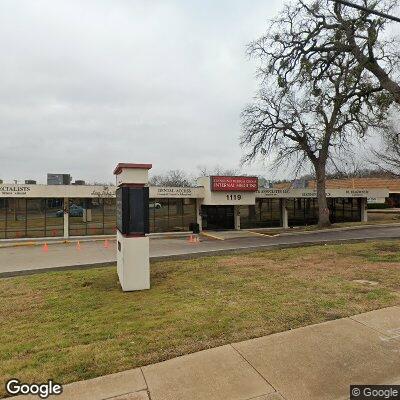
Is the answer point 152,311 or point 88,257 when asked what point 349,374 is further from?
point 88,257

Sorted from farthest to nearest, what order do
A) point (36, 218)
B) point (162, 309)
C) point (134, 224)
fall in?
1. point (36, 218)
2. point (134, 224)
3. point (162, 309)

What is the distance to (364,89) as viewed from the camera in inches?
627

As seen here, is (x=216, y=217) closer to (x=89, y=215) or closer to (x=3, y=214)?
(x=89, y=215)

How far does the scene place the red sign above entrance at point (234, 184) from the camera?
27094mm

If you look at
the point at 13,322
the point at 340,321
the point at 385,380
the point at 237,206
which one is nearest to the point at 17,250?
the point at 13,322

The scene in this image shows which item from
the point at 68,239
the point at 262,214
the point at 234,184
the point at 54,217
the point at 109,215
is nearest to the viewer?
the point at 68,239

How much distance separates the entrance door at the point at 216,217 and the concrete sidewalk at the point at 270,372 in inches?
967

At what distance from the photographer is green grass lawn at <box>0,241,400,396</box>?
4.74 metres

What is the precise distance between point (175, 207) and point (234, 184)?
5.21 m

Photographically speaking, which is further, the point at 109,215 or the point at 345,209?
the point at 345,209

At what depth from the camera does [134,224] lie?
28.2 ft

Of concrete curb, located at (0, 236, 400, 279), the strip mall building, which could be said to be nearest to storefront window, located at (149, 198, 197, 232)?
the strip mall building

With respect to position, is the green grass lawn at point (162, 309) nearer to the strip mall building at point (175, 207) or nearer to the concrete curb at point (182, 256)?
the concrete curb at point (182, 256)

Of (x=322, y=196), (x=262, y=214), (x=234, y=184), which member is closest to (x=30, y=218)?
(x=234, y=184)
